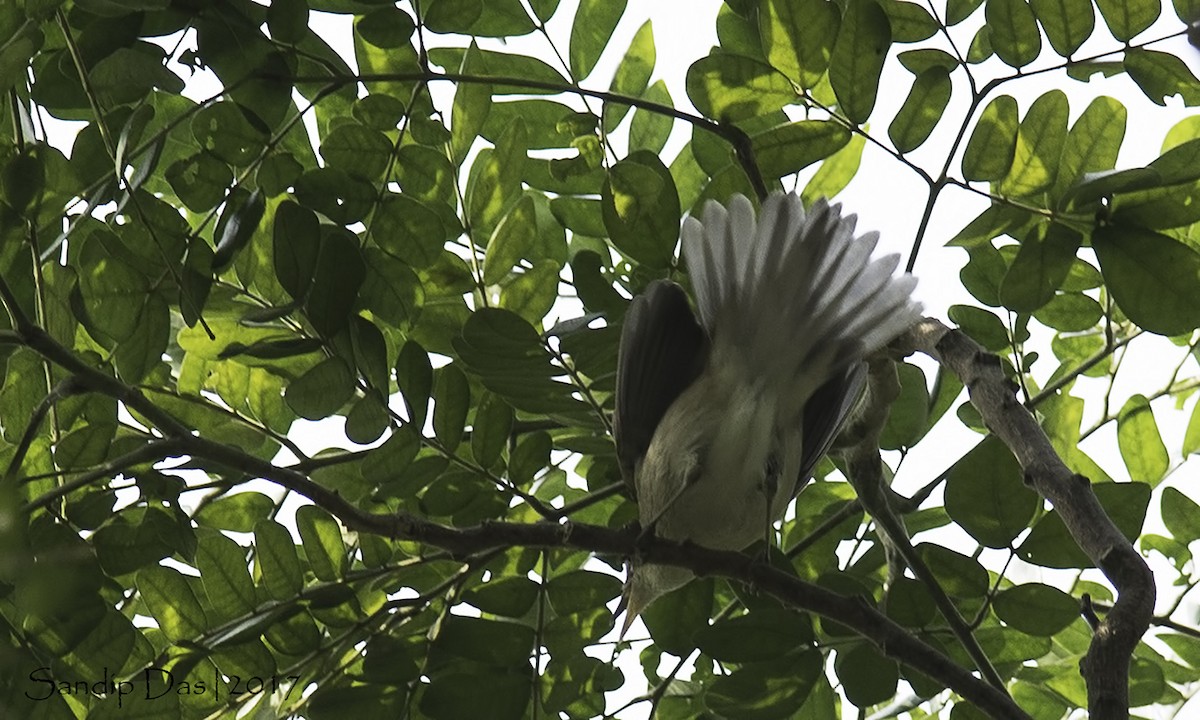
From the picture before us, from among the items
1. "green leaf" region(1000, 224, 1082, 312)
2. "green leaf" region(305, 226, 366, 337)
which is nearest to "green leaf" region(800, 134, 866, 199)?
"green leaf" region(1000, 224, 1082, 312)

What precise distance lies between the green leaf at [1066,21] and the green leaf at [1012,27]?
15 millimetres

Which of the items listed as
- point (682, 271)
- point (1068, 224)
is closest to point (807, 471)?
point (682, 271)

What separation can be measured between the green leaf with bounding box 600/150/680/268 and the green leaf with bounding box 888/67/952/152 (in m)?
0.36

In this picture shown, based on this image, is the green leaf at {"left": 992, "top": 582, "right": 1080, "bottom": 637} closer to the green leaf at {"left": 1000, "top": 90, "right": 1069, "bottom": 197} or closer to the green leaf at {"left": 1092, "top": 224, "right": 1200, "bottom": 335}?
the green leaf at {"left": 1092, "top": 224, "right": 1200, "bottom": 335}

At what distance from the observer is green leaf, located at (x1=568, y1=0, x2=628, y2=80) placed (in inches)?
82.7

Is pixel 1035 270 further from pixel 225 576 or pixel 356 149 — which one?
pixel 225 576

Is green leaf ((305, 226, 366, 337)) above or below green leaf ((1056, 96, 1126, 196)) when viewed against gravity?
below

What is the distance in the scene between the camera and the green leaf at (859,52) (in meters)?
1.84

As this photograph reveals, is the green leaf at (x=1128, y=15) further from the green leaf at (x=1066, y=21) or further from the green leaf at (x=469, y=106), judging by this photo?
the green leaf at (x=469, y=106)

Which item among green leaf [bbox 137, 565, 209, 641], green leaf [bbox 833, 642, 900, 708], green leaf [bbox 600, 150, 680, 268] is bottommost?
green leaf [bbox 137, 565, 209, 641]

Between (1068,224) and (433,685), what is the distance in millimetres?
1181

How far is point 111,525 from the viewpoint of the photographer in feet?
6.00

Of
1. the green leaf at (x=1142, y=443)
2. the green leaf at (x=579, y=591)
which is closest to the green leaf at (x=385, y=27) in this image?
the green leaf at (x=579, y=591)

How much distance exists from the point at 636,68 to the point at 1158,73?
839mm
